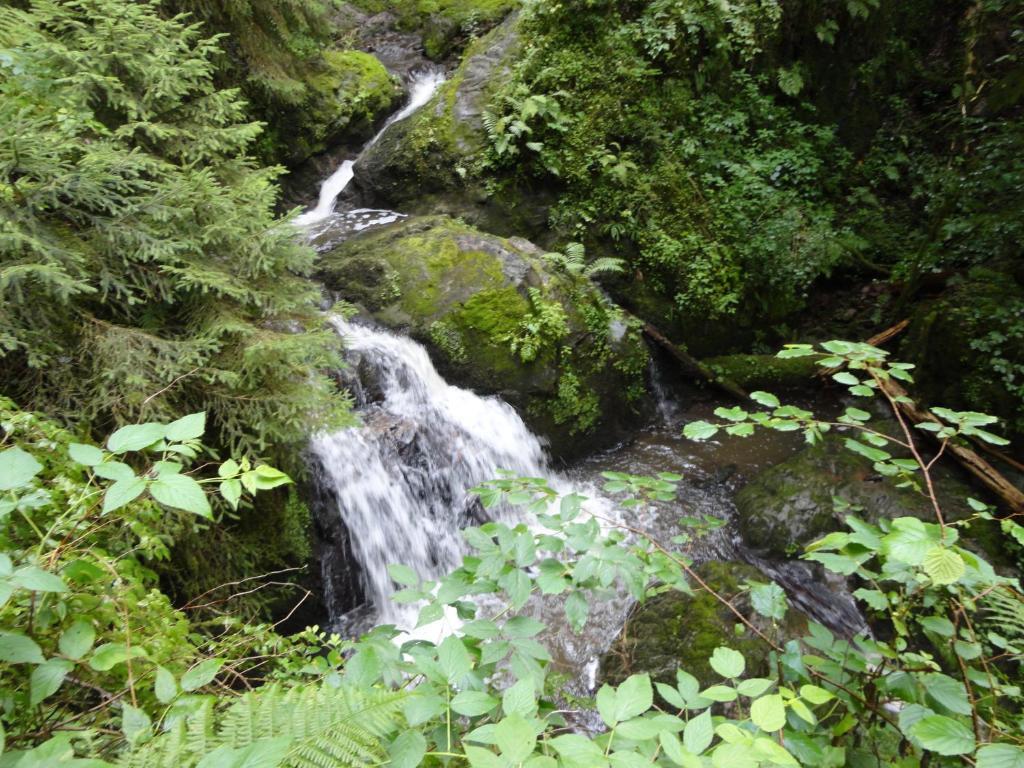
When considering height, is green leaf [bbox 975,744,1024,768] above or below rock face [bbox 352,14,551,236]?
below

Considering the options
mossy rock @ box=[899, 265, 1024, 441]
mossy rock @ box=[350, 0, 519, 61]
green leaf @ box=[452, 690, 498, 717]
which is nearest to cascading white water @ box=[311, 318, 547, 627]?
green leaf @ box=[452, 690, 498, 717]

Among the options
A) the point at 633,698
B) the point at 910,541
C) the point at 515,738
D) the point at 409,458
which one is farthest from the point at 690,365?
the point at 515,738

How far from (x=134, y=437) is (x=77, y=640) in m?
0.57

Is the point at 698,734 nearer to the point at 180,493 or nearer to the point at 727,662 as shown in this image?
the point at 727,662

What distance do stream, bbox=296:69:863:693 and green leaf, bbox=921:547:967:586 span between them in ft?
10.4

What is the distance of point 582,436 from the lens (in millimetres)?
6449

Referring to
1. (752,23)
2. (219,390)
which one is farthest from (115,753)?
(752,23)

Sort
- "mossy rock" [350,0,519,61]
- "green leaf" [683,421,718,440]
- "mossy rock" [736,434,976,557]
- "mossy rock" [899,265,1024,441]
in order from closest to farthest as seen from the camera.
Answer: "green leaf" [683,421,718,440] → "mossy rock" [736,434,976,557] → "mossy rock" [899,265,1024,441] → "mossy rock" [350,0,519,61]

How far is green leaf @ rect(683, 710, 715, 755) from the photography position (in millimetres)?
1057

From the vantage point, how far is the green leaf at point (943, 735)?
112cm

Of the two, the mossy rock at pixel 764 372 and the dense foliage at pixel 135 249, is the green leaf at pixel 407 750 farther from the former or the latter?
the mossy rock at pixel 764 372

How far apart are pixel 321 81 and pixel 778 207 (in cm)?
774

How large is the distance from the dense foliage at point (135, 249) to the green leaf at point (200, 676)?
1.89m

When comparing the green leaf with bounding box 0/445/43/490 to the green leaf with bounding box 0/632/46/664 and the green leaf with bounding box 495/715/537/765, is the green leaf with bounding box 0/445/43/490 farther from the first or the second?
the green leaf with bounding box 495/715/537/765
